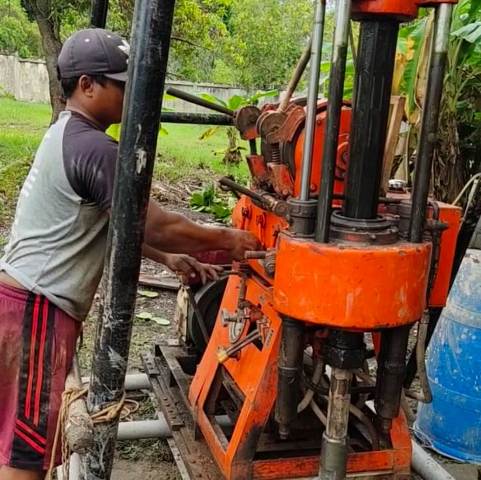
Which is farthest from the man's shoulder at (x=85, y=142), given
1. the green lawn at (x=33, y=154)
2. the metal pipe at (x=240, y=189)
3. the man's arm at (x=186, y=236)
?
the green lawn at (x=33, y=154)

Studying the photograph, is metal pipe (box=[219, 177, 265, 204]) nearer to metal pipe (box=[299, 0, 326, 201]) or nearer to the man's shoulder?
the man's shoulder

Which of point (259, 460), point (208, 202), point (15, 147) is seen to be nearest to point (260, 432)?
point (259, 460)

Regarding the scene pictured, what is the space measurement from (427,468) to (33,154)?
335 inches

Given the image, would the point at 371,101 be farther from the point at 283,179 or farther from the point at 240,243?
the point at 240,243

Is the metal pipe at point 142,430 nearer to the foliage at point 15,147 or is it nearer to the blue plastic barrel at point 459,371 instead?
the blue plastic barrel at point 459,371

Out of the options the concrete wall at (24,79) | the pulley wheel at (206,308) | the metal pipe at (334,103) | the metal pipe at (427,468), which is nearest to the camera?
the metal pipe at (334,103)

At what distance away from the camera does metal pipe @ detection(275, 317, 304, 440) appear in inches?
69.5

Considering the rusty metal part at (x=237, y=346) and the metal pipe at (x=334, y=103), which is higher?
the metal pipe at (x=334, y=103)

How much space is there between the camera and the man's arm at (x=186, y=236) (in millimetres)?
2262

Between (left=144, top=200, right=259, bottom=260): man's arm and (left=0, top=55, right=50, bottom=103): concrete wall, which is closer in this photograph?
(left=144, top=200, right=259, bottom=260): man's arm

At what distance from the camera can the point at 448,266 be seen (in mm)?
2105

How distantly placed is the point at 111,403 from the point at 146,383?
85.2 inches

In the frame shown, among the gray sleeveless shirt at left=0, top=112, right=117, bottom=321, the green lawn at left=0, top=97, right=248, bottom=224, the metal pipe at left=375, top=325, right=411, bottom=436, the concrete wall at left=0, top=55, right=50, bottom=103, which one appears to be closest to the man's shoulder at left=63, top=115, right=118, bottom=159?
the gray sleeveless shirt at left=0, top=112, right=117, bottom=321

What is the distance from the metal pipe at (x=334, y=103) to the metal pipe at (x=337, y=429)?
416 mm
